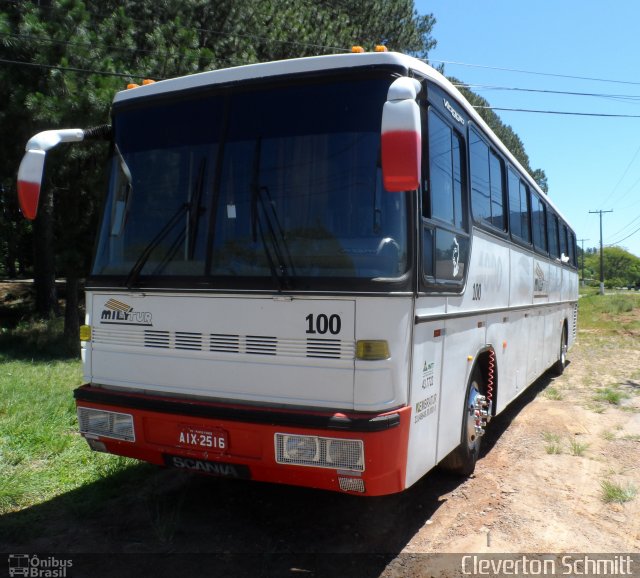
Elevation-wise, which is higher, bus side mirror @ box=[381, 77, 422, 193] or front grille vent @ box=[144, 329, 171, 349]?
bus side mirror @ box=[381, 77, 422, 193]

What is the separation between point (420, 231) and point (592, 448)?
13.0 feet

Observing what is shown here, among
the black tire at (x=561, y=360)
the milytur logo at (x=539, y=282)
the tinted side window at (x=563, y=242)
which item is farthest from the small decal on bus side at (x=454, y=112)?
the black tire at (x=561, y=360)

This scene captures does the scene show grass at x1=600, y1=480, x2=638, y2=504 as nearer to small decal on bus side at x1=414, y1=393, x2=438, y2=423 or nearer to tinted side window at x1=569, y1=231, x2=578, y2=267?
small decal on bus side at x1=414, y1=393, x2=438, y2=423

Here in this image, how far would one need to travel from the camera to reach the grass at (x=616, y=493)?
5020 mm

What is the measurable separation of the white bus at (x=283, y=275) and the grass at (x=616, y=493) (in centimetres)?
142

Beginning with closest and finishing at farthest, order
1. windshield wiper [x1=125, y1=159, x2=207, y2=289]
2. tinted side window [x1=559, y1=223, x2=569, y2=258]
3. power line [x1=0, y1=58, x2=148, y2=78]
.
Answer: windshield wiper [x1=125, y1=159, x2=207, y2=289], power line [x1=0, y1=58, x2=148, y2=78], tinted side window [x1=559, y1=223, x2=569, y2=258]

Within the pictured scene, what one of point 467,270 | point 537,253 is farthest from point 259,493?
point 537,253

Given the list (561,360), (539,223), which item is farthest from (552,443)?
(561,360)

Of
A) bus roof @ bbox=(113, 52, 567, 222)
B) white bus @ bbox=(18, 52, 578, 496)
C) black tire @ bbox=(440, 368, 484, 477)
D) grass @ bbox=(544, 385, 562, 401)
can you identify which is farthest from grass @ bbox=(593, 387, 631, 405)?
bus roof @ bbox=(113, 52, 567, 222)

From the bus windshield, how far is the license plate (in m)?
0.90

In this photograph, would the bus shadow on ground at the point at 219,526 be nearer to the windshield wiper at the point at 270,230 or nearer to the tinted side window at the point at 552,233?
the windshield wiper at the point at 270,230

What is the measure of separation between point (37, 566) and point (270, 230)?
8.25 feet

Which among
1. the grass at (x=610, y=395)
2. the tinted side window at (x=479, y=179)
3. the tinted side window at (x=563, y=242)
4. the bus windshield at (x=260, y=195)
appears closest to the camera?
the bus windshield at (x=260, y=195)

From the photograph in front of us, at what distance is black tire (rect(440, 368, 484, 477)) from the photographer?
16.6ft
